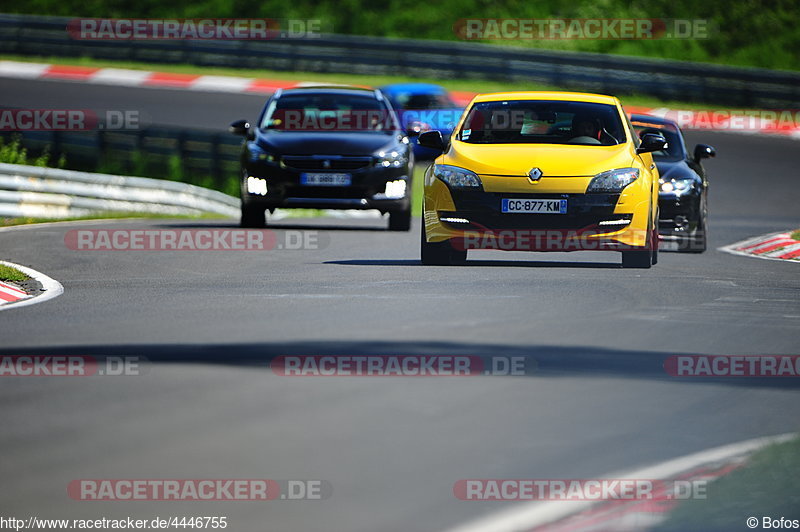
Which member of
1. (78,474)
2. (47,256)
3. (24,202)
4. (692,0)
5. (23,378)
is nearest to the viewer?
(78,474)

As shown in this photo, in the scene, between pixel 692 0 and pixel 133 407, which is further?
pixel 692 0

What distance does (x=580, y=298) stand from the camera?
11.2 m

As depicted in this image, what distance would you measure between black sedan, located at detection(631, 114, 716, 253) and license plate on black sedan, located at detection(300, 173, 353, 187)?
11.2 ft

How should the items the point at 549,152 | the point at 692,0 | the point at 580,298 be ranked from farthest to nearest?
the point at 692,0 → the point at 549,152 → the point at 580,298

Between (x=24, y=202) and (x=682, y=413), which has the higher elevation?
(x=682, y=413)

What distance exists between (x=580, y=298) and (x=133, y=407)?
5.05 meters

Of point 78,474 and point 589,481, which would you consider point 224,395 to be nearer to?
point 78,474

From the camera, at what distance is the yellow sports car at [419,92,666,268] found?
1277cm

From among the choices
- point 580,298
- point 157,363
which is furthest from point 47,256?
point 157,363
